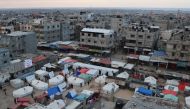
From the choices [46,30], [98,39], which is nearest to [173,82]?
[98,39]

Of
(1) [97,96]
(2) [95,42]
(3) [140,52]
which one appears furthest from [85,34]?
(1) [97,96]

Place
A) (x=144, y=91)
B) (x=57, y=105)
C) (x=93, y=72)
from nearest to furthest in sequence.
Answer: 1. (x=57, y=105)
2. (x=144, y=91)
3. (x=93, y=72)

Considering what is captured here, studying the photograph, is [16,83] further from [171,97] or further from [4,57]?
[171,97]

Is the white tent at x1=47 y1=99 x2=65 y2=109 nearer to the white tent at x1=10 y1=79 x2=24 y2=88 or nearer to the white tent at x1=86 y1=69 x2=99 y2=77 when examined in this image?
the white tent at x1=10 y1=79 x2=24 y2=88

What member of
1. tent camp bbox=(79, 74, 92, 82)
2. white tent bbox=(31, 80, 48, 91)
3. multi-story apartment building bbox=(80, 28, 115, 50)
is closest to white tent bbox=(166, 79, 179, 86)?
tent camp bbox=(79, 74, 92, 82)

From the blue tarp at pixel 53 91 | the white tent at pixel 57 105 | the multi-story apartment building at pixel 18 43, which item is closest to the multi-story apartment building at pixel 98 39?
the multi-story apartment building at pixel 18 43
